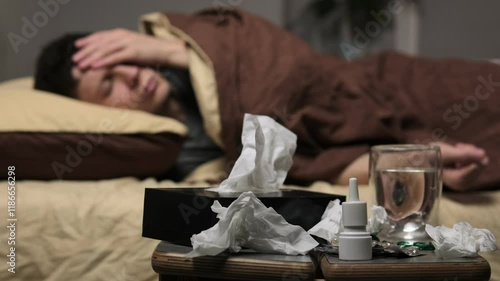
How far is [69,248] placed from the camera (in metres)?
0.93

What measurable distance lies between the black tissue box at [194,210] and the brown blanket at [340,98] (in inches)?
18.7

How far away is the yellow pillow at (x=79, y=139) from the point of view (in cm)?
110

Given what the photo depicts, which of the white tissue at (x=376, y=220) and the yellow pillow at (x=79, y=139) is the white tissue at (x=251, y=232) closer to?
the white tissue at (x=376, y=220)

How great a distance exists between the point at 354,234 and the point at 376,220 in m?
0.16

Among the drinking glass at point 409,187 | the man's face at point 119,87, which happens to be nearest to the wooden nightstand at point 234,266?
the drinking glass at point 409,187

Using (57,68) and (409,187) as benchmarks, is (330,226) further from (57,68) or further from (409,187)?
A: (57,68)

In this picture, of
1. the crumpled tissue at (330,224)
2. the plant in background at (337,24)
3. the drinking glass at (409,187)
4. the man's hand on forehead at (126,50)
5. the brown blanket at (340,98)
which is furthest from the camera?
the plant in background at (337,24)

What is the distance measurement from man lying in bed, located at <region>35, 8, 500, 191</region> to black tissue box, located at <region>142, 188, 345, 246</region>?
468 millimetres

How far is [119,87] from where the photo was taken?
134cm

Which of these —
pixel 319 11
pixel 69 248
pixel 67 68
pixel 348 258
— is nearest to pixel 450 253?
pixel 348 258

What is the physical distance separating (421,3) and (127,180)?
1.71 meters

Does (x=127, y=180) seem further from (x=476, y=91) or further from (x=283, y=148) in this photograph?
(x=476, y=91)

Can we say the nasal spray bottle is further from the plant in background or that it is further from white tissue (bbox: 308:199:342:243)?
the plant in background

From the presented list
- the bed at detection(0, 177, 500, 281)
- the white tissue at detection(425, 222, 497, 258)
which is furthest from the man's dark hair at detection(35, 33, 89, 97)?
the white tissue at detection(425, 222, 497, 258)
